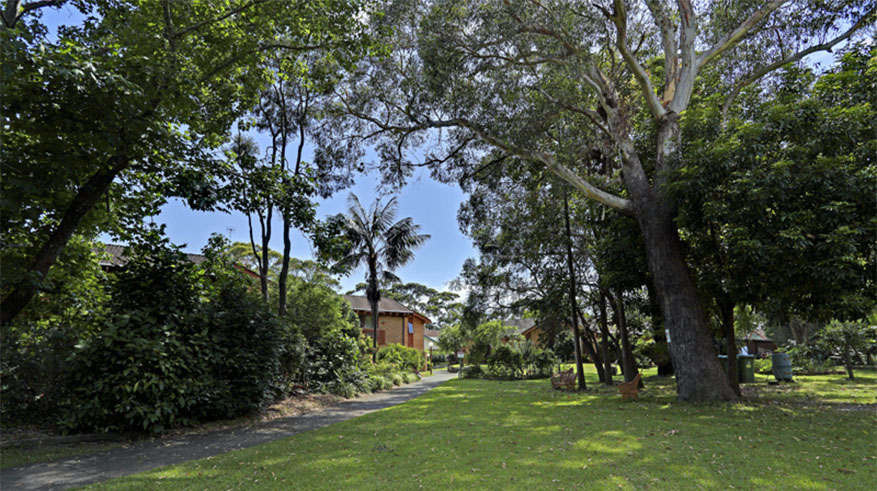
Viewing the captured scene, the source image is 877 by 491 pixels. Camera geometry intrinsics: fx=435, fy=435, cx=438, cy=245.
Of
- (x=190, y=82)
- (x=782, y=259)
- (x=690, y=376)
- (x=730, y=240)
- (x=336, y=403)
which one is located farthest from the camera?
(x=336, y=403)

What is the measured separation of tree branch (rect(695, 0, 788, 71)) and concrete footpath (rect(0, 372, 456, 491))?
14890 mm

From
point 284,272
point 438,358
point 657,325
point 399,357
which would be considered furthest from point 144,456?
point 438,358

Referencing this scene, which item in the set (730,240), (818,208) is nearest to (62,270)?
(730,240)

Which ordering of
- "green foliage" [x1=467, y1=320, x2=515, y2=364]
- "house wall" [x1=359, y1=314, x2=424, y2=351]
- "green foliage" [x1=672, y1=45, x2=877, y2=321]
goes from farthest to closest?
1. "house wall" [x1=359, y1=314, x2=424, y2=351]
2. "green foliage" [x1=467, y1=320, x2=515, y2=364]
3. "green foliage" [x1=672, y1=45, x2=877, y2=321]

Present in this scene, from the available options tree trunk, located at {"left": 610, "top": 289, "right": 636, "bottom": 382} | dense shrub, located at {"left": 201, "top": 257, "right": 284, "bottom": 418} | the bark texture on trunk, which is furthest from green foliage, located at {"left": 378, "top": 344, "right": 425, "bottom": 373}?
the bark texture on trunk

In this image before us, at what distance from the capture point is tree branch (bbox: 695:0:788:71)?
12.4m

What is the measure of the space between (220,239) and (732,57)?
17.4 meters

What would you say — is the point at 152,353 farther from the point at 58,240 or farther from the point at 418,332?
the point at 418,332

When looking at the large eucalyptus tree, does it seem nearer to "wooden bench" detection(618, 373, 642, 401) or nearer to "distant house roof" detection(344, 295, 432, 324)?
"wooden bench" detection(618, 373, 642, 401)

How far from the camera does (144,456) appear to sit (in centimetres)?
712

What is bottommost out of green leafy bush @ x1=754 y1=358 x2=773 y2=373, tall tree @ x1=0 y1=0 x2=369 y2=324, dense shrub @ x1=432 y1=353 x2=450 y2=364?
dense shrub @ x1=432 y1=353 x2=450 y2=364

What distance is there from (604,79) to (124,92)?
13.2 meters

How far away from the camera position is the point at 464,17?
44.1ft

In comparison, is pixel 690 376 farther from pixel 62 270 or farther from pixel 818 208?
pixel 62 270
